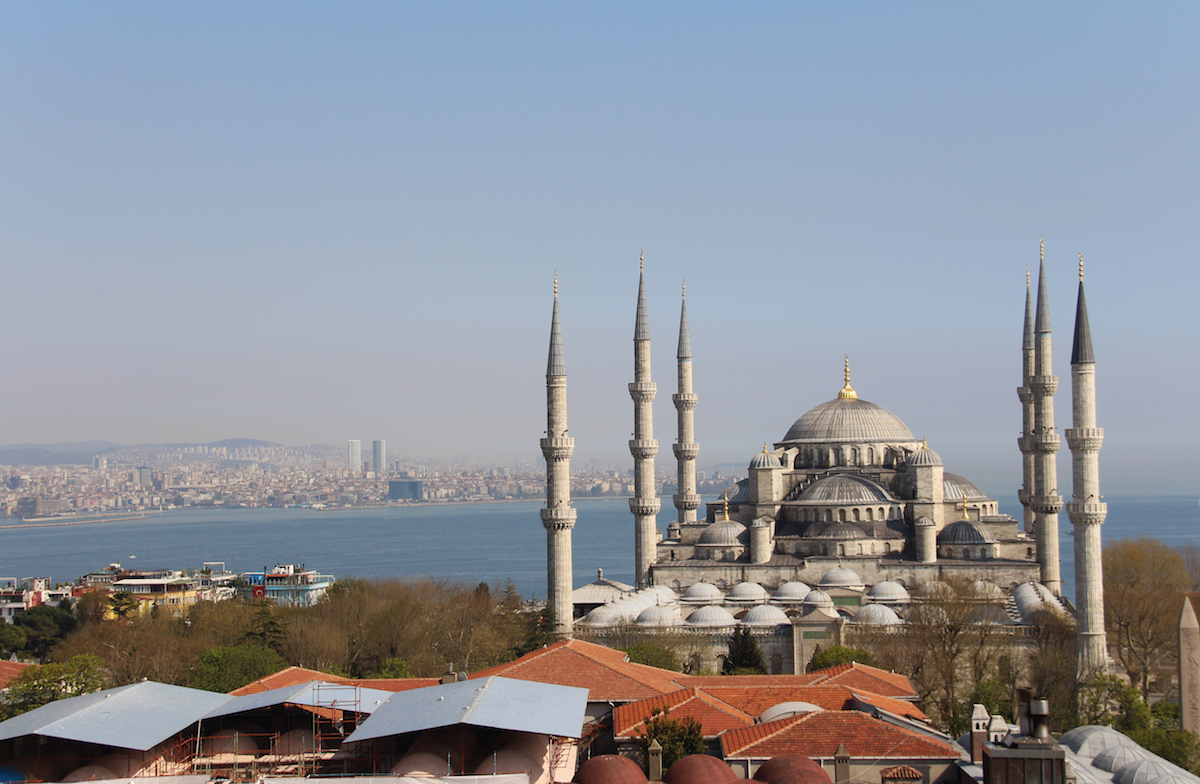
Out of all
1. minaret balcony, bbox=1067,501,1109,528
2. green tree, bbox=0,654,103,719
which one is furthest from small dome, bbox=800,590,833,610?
green tree, bbox=0,654,103,719

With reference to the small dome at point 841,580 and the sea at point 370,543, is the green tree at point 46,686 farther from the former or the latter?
the sea at point 370,543

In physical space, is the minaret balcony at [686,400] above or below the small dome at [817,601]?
above

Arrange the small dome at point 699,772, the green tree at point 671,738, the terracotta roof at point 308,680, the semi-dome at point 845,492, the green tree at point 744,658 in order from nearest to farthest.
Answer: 1. the small dome at point 699,772
2. the green tree at point 671,738
3. the terracotta roof at point 308,680
4. the green tree at point 744,658
5. the semi-dome at point 845,492

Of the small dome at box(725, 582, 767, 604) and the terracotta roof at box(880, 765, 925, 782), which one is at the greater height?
the small dome at box(725, 582, 767, 604)

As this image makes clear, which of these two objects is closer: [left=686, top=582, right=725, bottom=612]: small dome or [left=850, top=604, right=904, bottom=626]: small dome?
[left=850, top=604, right=904, bottom=626]: small dome

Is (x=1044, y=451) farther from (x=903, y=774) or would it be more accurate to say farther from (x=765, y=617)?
(x=903, y=774)

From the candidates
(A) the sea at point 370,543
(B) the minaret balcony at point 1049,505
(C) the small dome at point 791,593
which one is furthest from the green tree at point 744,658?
(A) the sea at point 370,543

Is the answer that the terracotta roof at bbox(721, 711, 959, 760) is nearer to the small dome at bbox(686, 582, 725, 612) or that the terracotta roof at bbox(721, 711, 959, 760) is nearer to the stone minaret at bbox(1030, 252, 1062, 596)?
the small dome at bbox(686, 582, 725, 612)
